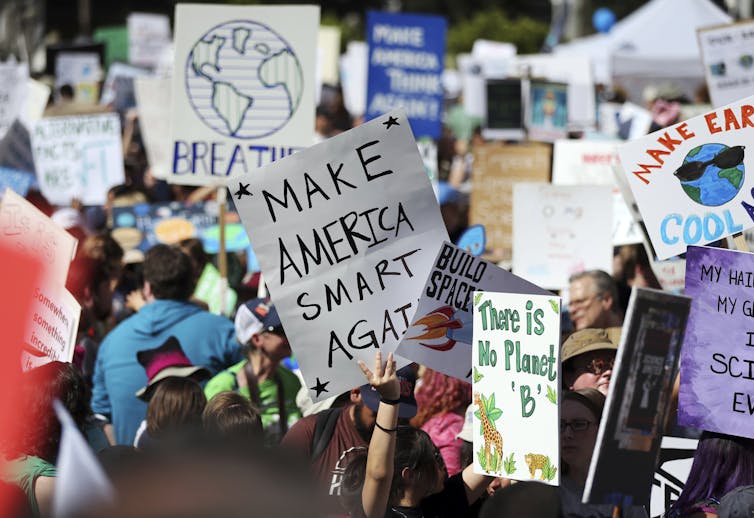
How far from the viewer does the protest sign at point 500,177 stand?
31.7 feet

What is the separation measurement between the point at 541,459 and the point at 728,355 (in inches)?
31.9

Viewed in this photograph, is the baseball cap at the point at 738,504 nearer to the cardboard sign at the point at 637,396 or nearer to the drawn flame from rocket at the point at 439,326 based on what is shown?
the cardboard sign at the point at 637,396

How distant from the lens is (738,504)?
3293 mm

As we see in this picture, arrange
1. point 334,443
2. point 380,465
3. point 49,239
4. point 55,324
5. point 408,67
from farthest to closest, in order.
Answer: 1. point 408,67
2. point 49,239
3. point 55,324
4. point 334,443
5. point 380,465

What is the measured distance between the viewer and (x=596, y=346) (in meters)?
4.86

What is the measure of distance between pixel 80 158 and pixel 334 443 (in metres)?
6.64

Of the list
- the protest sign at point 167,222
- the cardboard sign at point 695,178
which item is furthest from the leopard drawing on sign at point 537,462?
the protest sign at point 167,222

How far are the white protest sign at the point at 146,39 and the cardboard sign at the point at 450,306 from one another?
55.3 feet

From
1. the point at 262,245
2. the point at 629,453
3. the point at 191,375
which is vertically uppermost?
the point at 262,245

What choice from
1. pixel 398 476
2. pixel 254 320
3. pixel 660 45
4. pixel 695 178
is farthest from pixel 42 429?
pixel 660 45

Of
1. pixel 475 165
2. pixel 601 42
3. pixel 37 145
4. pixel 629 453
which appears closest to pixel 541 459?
pixel 629 453

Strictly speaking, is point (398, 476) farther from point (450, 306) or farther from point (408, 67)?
point (408, 67)

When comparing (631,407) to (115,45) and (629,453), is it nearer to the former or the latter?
(629,453)

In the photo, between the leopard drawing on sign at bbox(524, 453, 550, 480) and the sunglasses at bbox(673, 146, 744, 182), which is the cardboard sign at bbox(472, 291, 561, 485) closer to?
the leopard drawing on sign at bbox(524, 453, 550, 480)
